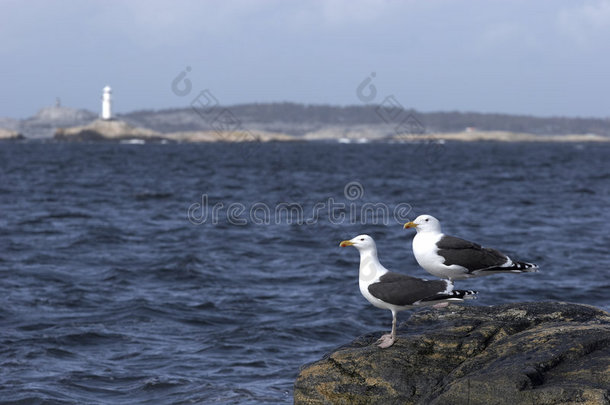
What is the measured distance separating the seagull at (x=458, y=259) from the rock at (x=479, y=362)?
0.44 meters

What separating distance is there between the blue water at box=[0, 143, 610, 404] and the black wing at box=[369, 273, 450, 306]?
283cm

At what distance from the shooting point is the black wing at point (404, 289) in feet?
24.8

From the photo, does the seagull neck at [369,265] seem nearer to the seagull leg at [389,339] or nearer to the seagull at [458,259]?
the seagull leg at [389,339]

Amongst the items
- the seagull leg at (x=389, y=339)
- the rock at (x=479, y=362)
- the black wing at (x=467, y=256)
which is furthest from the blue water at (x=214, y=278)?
the black wing at (x=467, y=256)

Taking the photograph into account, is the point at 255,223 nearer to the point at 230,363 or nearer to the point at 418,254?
the point at 230,363

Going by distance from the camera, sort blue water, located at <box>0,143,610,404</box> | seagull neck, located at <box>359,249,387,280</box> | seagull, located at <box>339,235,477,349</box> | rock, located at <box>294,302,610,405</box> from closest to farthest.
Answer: rock, located at <box>294,302,610,405</box> < seagull, located at <box>339,235,477,349</box> < seagull neck, located at <box>359,249,387,280</box> < blue water, located at <box>0,143,610,404</box>

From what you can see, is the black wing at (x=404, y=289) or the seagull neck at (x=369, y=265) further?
the seagull neck at (x=369, y=265)

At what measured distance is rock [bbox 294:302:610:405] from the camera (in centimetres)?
604

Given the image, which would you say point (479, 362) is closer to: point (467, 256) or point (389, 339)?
point (389, 339)

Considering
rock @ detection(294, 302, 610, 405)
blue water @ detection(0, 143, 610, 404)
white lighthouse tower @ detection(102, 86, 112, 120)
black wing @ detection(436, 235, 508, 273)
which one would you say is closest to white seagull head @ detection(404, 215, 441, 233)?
black wing @ detection(436, 235, 508, 273)

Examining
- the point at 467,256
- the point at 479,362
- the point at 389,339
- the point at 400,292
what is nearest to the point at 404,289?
the point at 400,292

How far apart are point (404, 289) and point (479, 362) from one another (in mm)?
1120

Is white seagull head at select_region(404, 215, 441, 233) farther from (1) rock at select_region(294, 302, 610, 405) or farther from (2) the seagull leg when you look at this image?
(2) the seagull leg

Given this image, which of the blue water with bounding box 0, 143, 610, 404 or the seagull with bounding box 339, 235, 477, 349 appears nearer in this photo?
the seagull with bounding box 339, 235, 477, 349
